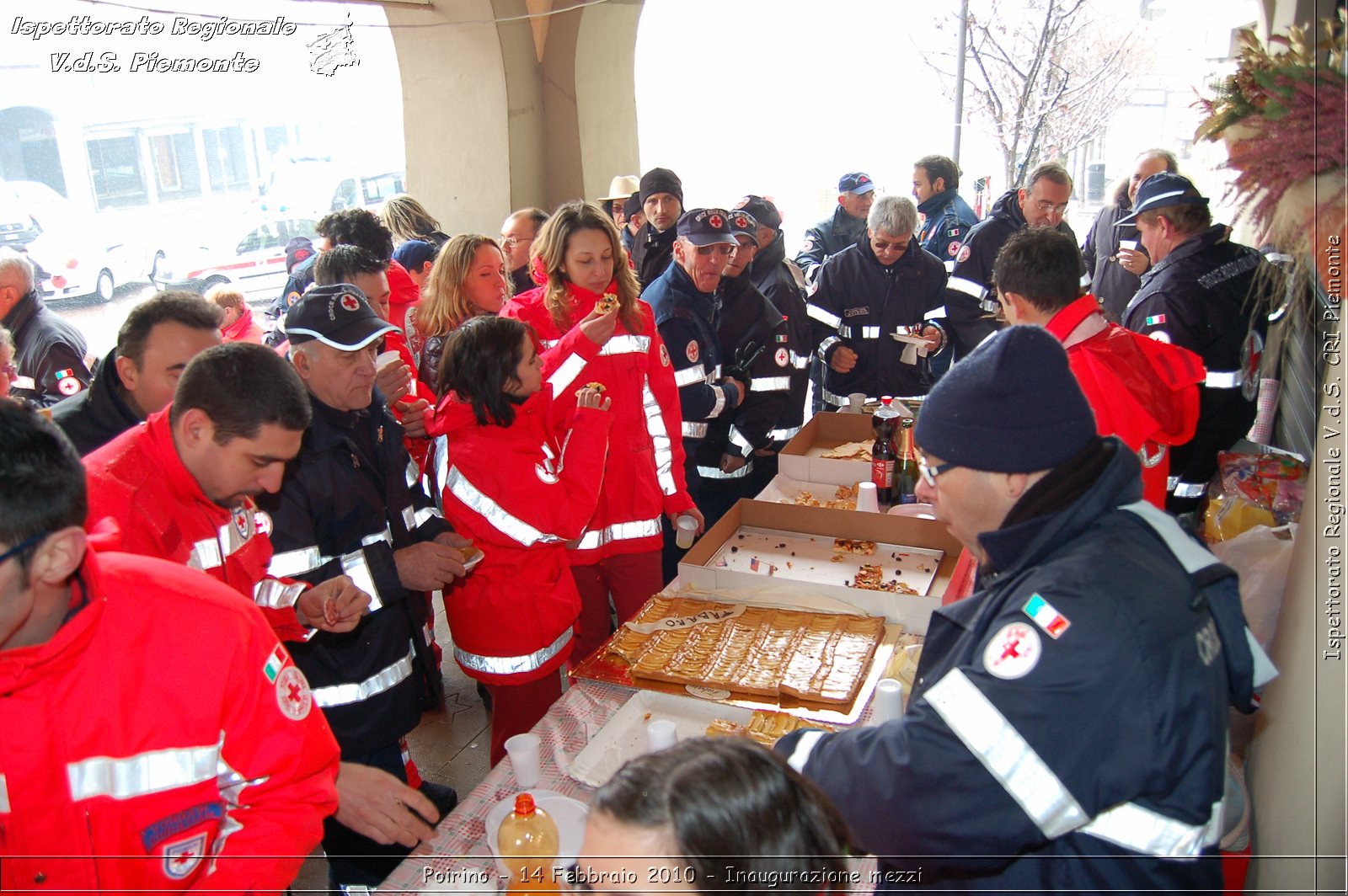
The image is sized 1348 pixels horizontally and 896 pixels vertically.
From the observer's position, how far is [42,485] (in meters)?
1.33

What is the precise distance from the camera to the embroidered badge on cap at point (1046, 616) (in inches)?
51.2

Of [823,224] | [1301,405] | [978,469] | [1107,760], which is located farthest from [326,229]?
[1301,405]

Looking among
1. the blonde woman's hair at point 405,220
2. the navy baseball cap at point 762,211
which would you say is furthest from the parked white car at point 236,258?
the navy baseball cap at point 762,211

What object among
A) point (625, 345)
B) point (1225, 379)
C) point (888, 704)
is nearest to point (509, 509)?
point (625, 345)

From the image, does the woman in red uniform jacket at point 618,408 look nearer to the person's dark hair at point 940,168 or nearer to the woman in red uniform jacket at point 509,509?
the woman in red uniform jacket at point 509,509

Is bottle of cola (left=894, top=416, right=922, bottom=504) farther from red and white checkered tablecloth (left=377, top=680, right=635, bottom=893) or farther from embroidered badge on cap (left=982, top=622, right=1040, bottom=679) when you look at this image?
embroidered badge on cap (left=982, top=622, right=1040, bottom=679)

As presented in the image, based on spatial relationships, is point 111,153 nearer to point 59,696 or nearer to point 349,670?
point 349,670

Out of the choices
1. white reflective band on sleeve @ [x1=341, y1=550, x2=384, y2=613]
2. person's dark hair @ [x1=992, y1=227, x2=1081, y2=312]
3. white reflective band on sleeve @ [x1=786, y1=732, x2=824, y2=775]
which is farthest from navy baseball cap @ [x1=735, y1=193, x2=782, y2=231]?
white reflective band on sleeve @ [x1=786, y1=732, x2=824, y2=775]

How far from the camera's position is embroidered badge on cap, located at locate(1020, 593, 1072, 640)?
1301mm

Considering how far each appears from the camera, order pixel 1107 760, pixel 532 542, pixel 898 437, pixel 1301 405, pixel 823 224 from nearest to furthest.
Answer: pixel 1107 760, pixel 532 542, pixel 898 437, pixel 1301 405, pixel 823 224

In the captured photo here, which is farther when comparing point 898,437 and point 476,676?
point 898,437

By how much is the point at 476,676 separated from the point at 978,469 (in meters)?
1.96

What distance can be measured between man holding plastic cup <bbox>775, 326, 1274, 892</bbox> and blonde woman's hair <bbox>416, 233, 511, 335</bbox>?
9.76 ft

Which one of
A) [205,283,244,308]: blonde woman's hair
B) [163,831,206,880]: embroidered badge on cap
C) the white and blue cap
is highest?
the white and blue cap
